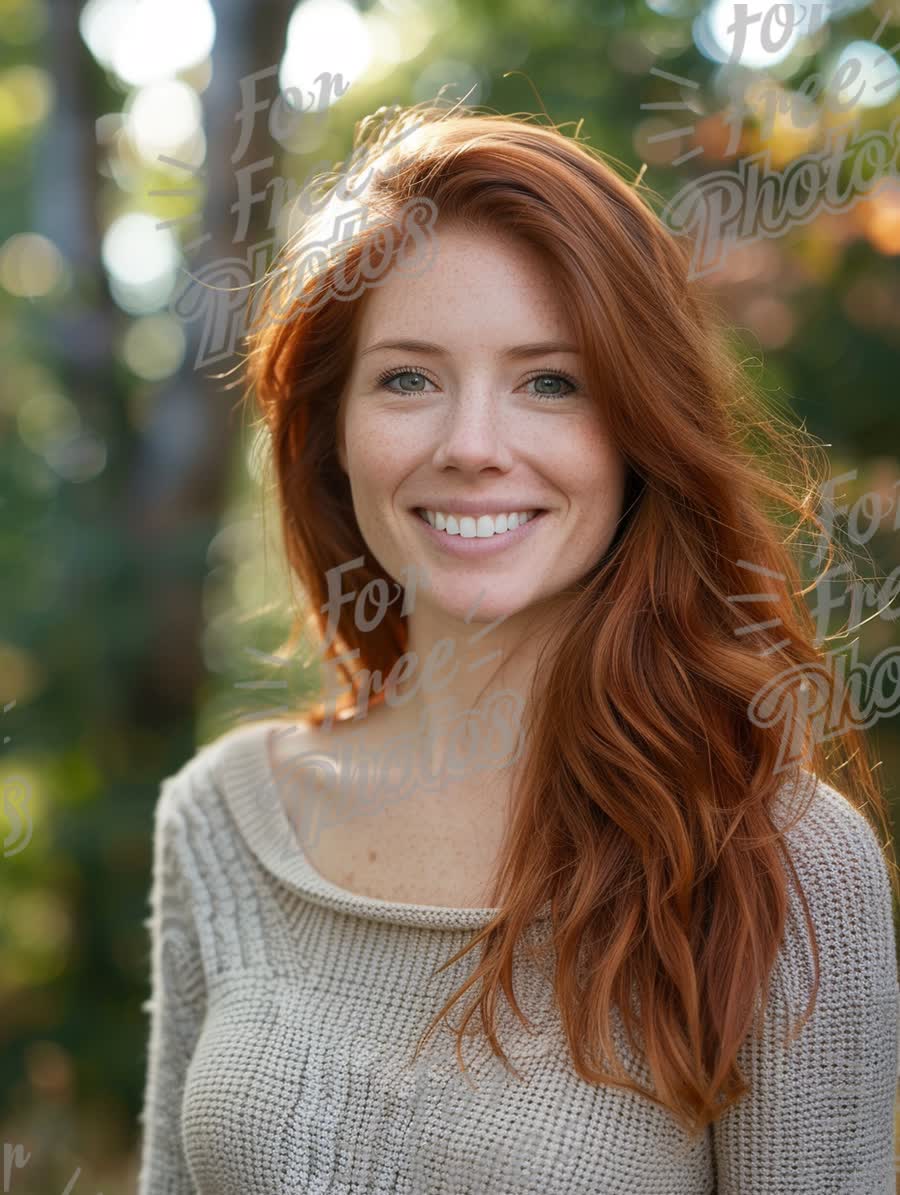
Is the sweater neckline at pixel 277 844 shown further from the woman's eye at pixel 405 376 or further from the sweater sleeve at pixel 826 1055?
the woman's eye at pixel 405 376

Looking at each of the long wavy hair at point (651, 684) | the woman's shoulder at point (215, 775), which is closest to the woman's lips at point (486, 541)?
the long wavy hair at point (651, 684)

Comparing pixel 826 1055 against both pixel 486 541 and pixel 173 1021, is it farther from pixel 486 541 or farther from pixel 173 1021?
pixel 173 1021

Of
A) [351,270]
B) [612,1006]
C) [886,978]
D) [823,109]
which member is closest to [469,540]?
[351,270]

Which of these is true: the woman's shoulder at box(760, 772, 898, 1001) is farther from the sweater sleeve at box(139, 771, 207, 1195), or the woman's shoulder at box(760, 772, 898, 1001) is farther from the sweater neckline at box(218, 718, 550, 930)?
the sweater sleeve at box(139, 771, 207, 1195)

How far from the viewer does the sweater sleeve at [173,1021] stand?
5.41 feet

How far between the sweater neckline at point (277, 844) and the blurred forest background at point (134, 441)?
33.7 inches

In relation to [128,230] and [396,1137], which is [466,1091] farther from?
[128,230]

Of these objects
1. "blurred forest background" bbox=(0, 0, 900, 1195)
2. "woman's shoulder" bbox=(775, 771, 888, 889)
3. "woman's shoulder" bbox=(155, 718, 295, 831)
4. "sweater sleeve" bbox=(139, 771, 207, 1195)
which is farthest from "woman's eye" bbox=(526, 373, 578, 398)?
"blurred forest background" bbox=(0, 0, 900, 1195)

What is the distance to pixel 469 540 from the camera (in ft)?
4.54

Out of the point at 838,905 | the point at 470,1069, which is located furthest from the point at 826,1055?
the point at 470,1069

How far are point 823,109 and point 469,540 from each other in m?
1.50

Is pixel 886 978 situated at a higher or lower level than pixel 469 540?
lower

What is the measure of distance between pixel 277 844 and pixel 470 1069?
0.45m

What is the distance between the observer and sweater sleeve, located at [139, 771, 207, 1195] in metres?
1.65
